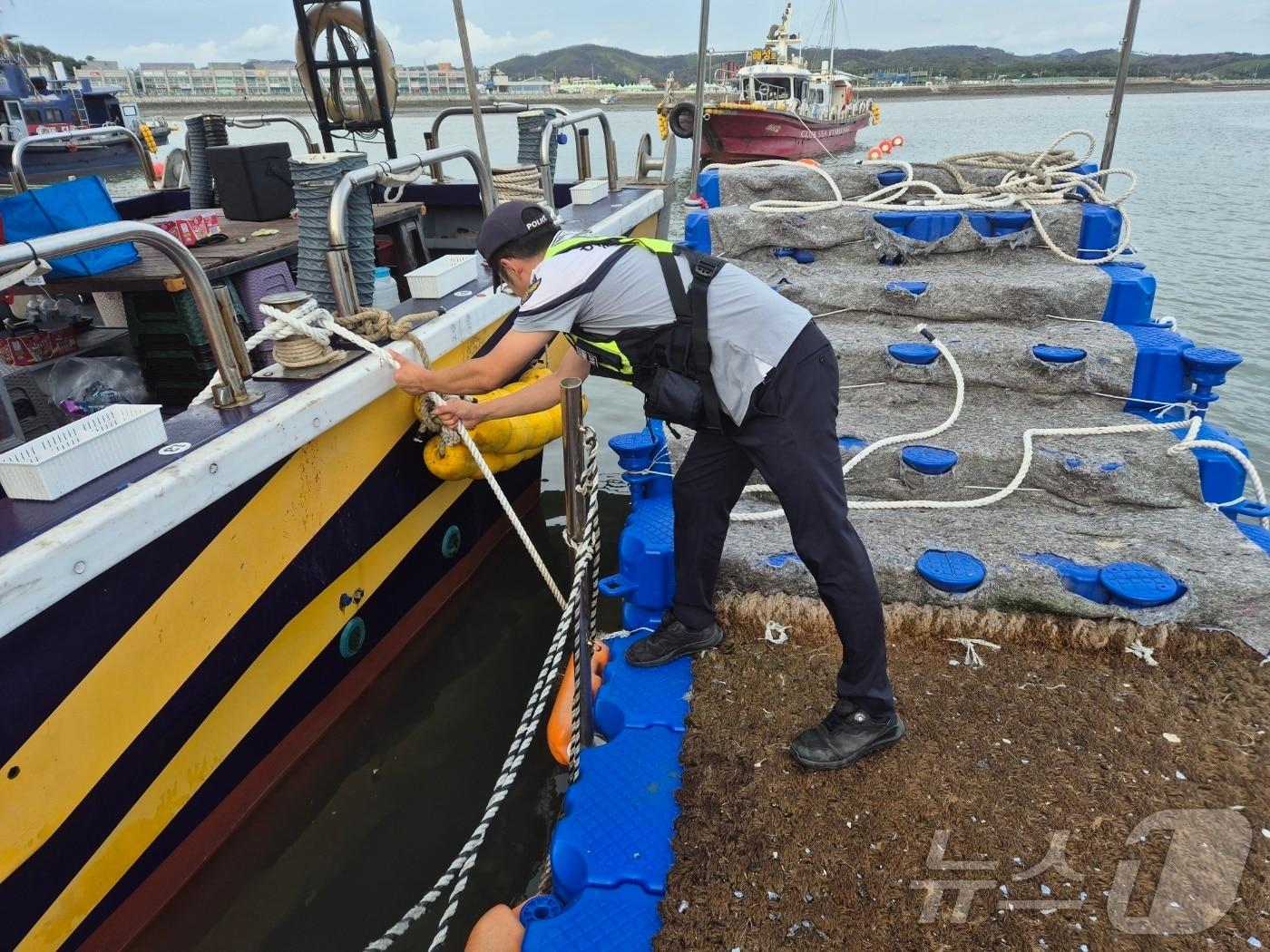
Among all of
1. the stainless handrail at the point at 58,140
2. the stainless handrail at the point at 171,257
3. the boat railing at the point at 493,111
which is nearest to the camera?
the stainless handrail at the point at 171,257

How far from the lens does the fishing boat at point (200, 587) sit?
6.28 ft

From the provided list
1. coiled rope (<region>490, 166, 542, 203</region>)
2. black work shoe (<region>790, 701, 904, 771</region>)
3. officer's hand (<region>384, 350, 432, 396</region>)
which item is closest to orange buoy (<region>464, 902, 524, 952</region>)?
black work shoe (<region>790, 701, 904, 771</region>)

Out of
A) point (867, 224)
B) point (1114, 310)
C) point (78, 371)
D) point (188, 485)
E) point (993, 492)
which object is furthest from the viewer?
point (867, 224)

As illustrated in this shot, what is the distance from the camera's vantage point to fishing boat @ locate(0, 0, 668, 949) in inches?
75.3

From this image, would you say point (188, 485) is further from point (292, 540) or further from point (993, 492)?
point (993, 492)

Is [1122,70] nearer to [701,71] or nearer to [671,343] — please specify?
[701,71]

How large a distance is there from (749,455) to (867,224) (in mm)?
3709

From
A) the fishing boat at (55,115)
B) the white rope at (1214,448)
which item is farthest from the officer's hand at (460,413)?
the fishing boat at (55,115)

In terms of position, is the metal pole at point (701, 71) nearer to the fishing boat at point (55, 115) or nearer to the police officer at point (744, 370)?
the police officer at point (744, 370)

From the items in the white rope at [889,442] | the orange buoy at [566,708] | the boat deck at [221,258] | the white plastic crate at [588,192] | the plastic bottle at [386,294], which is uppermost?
the white plastic crate at [588,192]

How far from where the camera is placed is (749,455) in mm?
2377

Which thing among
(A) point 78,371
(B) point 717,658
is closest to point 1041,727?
(B) point 717,658

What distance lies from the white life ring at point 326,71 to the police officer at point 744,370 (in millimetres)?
3777

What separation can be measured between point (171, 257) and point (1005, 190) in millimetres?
5587
